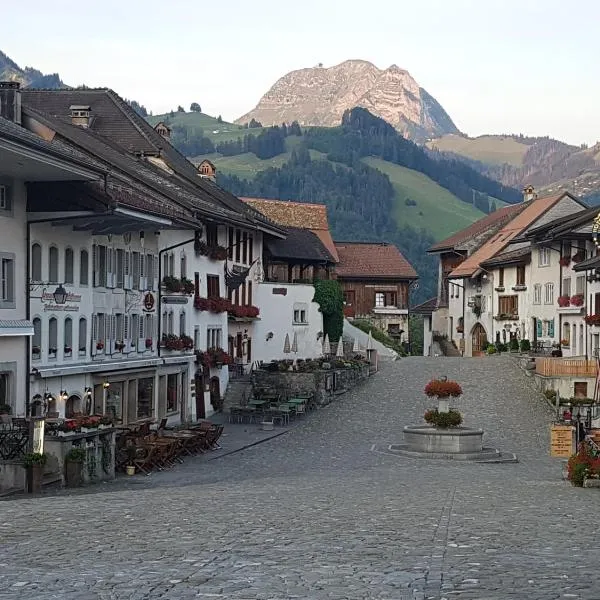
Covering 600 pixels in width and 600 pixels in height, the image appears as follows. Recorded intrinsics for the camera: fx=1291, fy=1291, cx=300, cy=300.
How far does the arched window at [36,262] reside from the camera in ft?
122

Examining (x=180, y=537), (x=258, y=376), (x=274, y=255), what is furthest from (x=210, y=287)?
(x=180, y=537)

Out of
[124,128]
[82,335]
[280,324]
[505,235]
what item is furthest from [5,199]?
[505,235]

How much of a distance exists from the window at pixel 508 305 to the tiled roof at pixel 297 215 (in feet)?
37.1

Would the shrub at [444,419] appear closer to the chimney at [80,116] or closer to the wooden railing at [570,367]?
the wooden railing at [570,367]

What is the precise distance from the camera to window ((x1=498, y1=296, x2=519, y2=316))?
78.8 meters

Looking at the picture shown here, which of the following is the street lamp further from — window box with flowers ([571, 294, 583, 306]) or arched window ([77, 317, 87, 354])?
window box with flowers ([571, 294, 583, 306])

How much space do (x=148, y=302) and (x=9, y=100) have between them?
9437 mm

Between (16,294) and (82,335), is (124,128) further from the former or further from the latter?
(16,294)

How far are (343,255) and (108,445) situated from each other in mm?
63155

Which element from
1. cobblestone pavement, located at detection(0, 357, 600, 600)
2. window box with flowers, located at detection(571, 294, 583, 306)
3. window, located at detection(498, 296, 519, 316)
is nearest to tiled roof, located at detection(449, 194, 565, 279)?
window, located at detection(498, 296, 519, 316)

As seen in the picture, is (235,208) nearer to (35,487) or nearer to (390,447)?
(390,447)

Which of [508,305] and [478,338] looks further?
[478,338]

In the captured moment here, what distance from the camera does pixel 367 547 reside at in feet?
55.8

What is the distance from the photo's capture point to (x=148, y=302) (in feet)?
152
